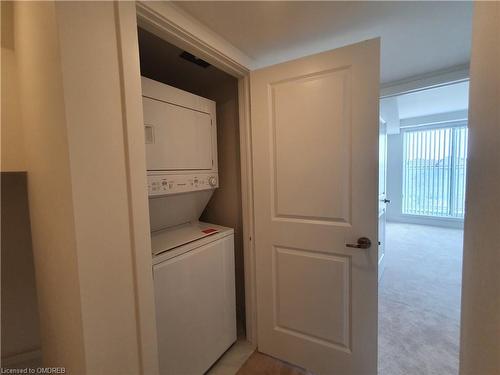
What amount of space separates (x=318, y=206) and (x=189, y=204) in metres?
0.92

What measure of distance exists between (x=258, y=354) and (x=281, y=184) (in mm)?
1279

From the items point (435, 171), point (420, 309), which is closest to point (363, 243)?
point (420, 309)

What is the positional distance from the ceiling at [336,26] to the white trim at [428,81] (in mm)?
162

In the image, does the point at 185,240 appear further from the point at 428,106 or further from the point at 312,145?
the point at 428,106

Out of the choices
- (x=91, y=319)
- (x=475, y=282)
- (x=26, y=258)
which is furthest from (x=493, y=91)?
(x=26, y=258)

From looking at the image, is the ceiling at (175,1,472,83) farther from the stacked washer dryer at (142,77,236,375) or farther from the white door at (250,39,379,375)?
the stacked washer dryer at (142,77,236,375)

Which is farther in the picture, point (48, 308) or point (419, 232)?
point (419, 232)

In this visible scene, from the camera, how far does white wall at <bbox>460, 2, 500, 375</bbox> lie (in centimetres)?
50

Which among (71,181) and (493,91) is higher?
(493,91)

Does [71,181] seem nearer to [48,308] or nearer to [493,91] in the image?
[48,308]

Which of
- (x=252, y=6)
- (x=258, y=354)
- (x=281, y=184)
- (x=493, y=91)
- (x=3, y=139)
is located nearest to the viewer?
(x=493, y=91)

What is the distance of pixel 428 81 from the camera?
1.88 m

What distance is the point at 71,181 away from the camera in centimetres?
74

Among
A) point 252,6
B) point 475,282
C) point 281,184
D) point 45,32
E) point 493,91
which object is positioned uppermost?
point 252,6
